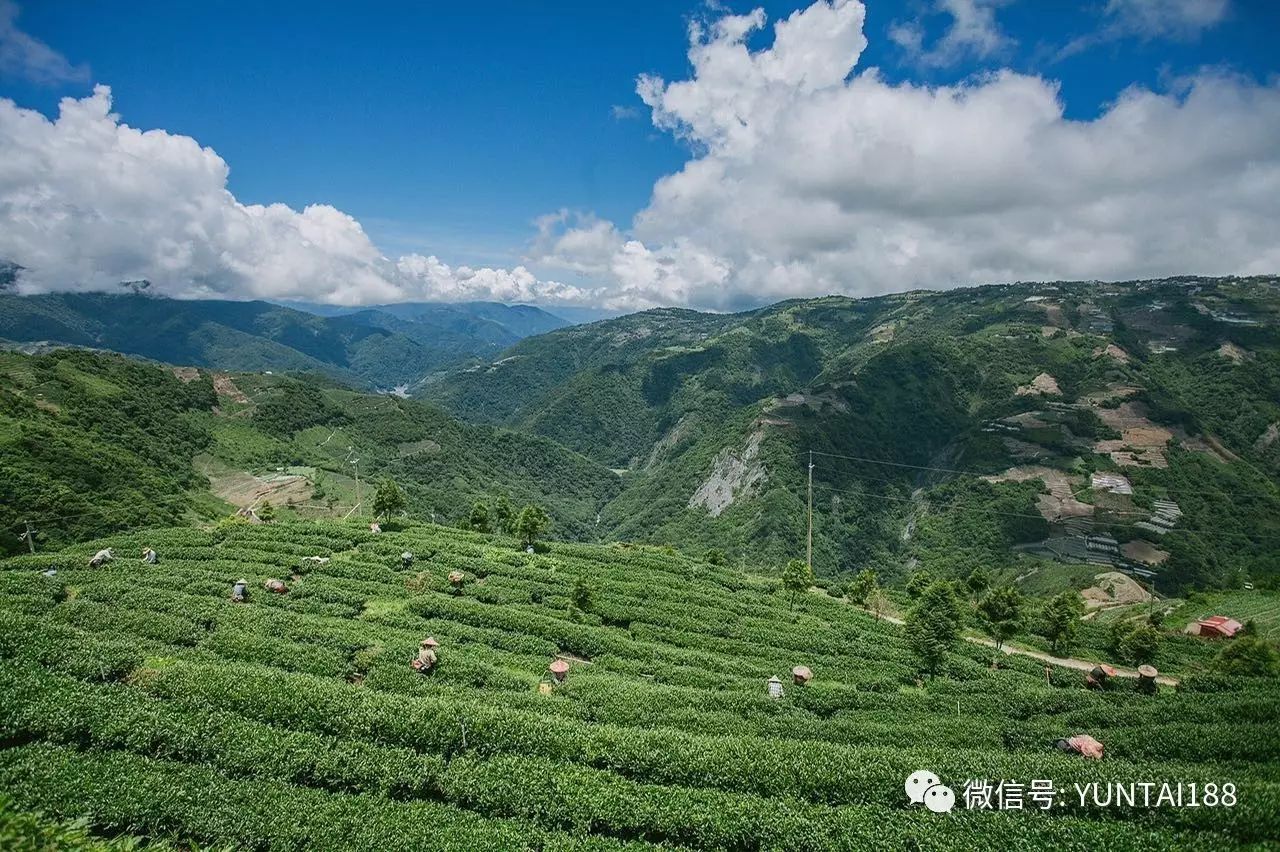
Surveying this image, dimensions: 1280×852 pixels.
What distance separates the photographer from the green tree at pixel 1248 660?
106 feet

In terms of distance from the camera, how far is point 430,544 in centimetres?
4528

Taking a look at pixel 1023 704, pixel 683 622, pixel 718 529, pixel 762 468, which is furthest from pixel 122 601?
pixel 762 468

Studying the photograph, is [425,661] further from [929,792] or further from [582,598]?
[929,792]

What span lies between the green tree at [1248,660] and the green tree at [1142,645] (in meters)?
3.29

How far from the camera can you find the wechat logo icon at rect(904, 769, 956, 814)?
18281mm

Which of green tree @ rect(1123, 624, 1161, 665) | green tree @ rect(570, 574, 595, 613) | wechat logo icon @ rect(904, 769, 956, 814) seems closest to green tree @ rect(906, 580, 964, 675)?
green tree @ rect(1123, 624, 1161, 665)

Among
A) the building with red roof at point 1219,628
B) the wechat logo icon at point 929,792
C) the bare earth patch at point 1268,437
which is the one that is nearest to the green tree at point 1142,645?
the building with red roof at point 1219,628

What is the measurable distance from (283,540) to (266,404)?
149m

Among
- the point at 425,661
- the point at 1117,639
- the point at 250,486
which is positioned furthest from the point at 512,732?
the point at 250,486

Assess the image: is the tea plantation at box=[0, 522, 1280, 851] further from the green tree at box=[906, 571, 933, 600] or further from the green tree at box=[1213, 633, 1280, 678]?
the green tree at box=[906, 571, 933, 600]

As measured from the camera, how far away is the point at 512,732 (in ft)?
66.0

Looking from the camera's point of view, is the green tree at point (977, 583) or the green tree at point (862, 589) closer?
the green tree at point (862, 589)

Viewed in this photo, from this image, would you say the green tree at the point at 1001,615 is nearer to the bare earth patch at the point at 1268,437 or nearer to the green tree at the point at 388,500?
the green tree at the point at 388,500

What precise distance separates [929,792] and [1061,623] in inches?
1290
